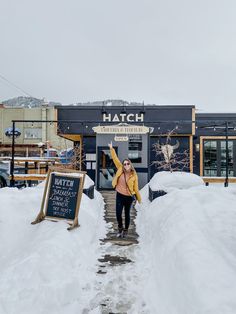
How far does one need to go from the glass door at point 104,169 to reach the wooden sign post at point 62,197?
8.45 metres

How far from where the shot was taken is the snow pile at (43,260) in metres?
3.48

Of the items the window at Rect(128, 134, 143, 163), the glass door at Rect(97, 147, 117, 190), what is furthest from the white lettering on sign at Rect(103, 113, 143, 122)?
the glass door at Rect(97, 147, 117, 190)

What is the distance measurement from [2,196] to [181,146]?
40.1ft

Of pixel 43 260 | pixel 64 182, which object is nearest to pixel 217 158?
pixel 64 182

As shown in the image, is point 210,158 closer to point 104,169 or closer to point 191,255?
point 104,169

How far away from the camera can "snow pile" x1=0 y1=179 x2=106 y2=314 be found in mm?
3484

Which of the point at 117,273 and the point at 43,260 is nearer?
the point at 43,260

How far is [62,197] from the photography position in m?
6.47

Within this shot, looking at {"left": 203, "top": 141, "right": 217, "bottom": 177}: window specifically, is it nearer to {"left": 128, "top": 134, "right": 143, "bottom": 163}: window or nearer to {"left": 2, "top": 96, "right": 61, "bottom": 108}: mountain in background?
{"left": 128, "top": 134, "right": 143, "bottom": 163}: window

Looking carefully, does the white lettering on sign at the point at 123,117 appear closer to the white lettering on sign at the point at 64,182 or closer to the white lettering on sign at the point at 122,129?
the white lettering on sign at the point at 122,129

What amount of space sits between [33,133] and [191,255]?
1579 inches

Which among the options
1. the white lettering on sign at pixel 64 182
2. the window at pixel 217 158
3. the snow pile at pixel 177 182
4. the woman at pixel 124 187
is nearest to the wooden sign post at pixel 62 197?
the white lettering on sign at pixel 64 182

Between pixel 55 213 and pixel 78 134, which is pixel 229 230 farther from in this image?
pixel 78 134

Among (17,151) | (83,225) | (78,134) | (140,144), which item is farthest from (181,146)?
(17,151)
